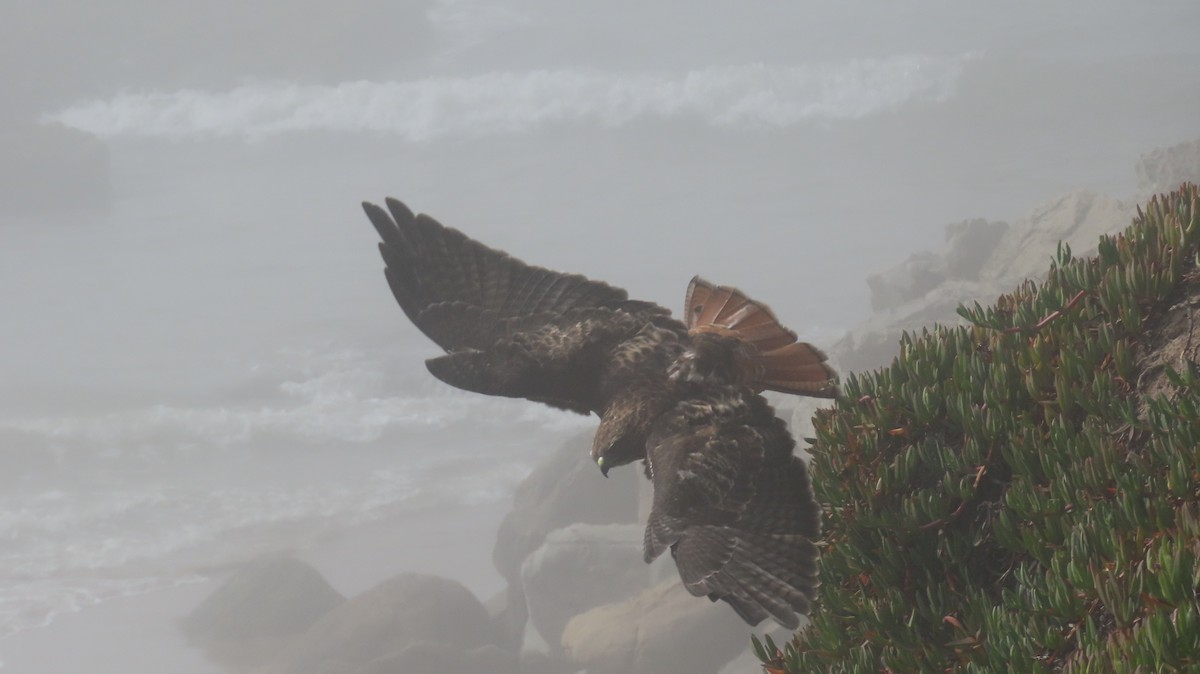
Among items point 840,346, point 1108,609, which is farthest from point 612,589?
point 1108,609

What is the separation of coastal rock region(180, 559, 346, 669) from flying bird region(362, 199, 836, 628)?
136ft

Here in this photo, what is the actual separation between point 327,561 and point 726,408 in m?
52.1

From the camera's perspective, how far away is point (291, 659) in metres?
37.8

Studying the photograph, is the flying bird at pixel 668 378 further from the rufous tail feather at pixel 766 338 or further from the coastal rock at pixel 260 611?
the coastal rock at pixel 260 611

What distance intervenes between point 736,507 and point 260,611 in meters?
44.7

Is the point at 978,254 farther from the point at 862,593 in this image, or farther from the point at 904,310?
the point at 862,593

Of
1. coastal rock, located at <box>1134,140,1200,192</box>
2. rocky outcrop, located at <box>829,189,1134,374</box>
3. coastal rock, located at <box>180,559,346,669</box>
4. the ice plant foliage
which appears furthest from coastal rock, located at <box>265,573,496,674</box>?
the ice plant foliage

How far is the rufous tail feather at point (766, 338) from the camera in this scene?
5148mm

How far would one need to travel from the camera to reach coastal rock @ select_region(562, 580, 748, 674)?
2966 cm

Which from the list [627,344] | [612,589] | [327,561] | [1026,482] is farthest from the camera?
[327,561]

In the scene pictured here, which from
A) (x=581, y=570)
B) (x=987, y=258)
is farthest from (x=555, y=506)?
(x=987, y=258)

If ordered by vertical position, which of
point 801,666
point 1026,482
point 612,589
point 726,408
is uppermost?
point 726,408

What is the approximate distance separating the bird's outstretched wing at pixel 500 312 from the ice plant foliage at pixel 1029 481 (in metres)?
1.55

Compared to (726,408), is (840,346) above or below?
below
